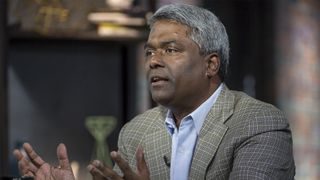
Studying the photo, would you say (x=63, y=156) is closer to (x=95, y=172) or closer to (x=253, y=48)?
(x=95, y=172)

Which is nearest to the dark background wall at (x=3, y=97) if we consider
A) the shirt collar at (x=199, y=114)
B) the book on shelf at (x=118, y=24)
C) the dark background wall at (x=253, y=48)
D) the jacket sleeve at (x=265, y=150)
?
the book on shelf at (x=118, y=24)

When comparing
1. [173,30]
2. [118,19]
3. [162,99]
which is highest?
[118,19]

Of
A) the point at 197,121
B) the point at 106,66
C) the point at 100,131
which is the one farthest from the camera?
the point at 106,66

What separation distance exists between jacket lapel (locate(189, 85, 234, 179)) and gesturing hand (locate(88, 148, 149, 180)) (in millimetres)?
381

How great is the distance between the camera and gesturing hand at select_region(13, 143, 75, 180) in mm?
3248

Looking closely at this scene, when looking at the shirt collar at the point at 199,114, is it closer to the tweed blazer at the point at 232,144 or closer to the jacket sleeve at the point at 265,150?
the tweed blazer at the point at 232,144

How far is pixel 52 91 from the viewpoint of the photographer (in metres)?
6.33

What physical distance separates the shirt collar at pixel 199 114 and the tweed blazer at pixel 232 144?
0.02 metres

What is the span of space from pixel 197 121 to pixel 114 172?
0.67 meters

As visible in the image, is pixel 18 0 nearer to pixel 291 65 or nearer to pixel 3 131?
pixel 3 131

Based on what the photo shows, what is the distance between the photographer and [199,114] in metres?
3.64

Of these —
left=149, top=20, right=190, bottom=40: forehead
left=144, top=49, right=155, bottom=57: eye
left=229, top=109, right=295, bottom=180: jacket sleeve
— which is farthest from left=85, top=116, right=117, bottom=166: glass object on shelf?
left=229, top=109, right=295, bottom=180: jacket sleeve

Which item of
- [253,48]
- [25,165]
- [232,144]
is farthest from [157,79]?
[253,48]

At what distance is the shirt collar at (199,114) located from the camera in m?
3.62
